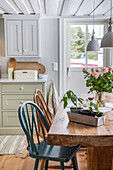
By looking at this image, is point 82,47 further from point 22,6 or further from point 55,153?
point 55,153

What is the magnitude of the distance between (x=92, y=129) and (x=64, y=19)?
3057mm

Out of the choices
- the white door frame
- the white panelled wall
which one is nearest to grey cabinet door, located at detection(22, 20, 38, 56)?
the white panelled wall

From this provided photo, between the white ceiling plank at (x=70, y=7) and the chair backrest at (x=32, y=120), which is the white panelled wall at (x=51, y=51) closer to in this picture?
the white ceiling plank at (x=70, y=7)

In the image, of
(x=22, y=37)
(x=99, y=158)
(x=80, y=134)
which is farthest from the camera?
(x=22, y=37)

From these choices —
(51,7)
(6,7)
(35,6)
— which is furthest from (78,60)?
(6,7)

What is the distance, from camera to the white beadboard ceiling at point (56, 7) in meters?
3.28

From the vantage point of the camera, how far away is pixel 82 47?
450 cm

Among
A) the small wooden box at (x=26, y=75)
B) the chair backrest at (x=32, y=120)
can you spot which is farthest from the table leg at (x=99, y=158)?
the small wooden box at (x=26, y=75)

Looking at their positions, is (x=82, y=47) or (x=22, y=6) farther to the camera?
(x=82, y=47)

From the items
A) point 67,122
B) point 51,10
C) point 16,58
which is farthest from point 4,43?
point 67,122

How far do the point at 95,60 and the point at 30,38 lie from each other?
1395 millimetres

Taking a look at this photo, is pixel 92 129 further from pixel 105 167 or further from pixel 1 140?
pixel 1 140

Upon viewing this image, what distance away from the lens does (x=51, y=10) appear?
3820 mm

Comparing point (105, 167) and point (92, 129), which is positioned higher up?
point (92, 129)
